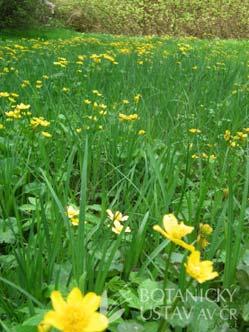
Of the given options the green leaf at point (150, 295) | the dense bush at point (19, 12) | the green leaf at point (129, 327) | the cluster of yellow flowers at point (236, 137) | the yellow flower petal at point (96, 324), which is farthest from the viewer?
the dense bush at point (19, 12)

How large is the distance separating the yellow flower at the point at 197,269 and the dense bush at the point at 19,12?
10.3 m

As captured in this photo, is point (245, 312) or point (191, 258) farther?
point (245, 312)

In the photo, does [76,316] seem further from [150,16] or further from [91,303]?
[150,16]

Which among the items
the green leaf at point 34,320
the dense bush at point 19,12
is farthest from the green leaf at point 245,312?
the dense bush at point 19,12

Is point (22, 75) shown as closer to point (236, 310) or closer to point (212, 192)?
point (212, 192)

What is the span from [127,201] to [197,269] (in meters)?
0.77

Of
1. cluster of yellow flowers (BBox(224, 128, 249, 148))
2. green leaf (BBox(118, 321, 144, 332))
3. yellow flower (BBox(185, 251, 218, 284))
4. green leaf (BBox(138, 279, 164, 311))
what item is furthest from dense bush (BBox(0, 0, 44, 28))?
yellow flower (BBox(185, 251, 218, 284))

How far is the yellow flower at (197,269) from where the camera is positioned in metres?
0.69

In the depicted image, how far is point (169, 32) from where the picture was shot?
14.3m

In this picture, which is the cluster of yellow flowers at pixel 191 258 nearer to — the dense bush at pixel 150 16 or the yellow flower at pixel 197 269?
the yellow flower at pixel 197 269

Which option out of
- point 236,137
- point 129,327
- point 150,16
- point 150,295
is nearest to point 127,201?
point 150,295

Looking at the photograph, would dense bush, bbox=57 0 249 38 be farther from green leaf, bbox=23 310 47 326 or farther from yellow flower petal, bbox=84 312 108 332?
yellow flower petal, bbox=84 312 108 332

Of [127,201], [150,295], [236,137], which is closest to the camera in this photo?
[150,295]

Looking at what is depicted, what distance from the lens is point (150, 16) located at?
14203mm
